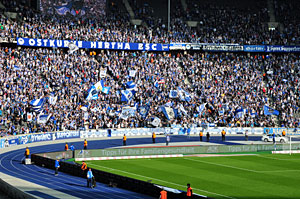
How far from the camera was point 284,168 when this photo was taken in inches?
1598

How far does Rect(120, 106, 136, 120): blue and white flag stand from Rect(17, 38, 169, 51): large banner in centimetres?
1000

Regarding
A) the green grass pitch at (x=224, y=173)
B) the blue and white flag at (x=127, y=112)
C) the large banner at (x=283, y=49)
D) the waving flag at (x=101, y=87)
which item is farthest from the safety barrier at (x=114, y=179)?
the large banner at (x=283, y=49)

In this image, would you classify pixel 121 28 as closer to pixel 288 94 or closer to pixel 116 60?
pixel 116 60

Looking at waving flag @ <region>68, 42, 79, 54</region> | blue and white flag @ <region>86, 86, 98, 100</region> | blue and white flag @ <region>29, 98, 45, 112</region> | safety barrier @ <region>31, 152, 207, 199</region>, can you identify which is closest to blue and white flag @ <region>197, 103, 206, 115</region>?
blue and white flag @ <region>86, 86, 98, 100</region>

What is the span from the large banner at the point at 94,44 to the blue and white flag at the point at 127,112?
10.00 meters

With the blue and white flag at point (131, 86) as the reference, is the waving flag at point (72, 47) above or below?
above

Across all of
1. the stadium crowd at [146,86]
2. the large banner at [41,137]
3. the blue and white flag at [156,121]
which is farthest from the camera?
the blue and white flag at [156,121]

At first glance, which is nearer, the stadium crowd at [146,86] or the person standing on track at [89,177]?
the person standing on track at [89,177]

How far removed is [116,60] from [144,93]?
21.4 ft

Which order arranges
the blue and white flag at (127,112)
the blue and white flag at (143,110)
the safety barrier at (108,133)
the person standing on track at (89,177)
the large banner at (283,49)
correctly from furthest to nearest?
the large banner at (283,49) < the blue and white flag at (143,110) < the blue and white flag at (127,112) < the safety barrier at (108,133) < the person standing on track at (89,177)

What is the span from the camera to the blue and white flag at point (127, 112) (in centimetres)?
6188

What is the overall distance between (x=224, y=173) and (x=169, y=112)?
2720 centimetres

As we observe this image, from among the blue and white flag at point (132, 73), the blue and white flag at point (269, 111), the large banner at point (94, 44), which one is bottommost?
the blue and white flag at point (269, 111)

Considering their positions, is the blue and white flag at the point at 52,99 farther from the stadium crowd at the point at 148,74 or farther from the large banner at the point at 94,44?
the large banner at the point at 94,44
